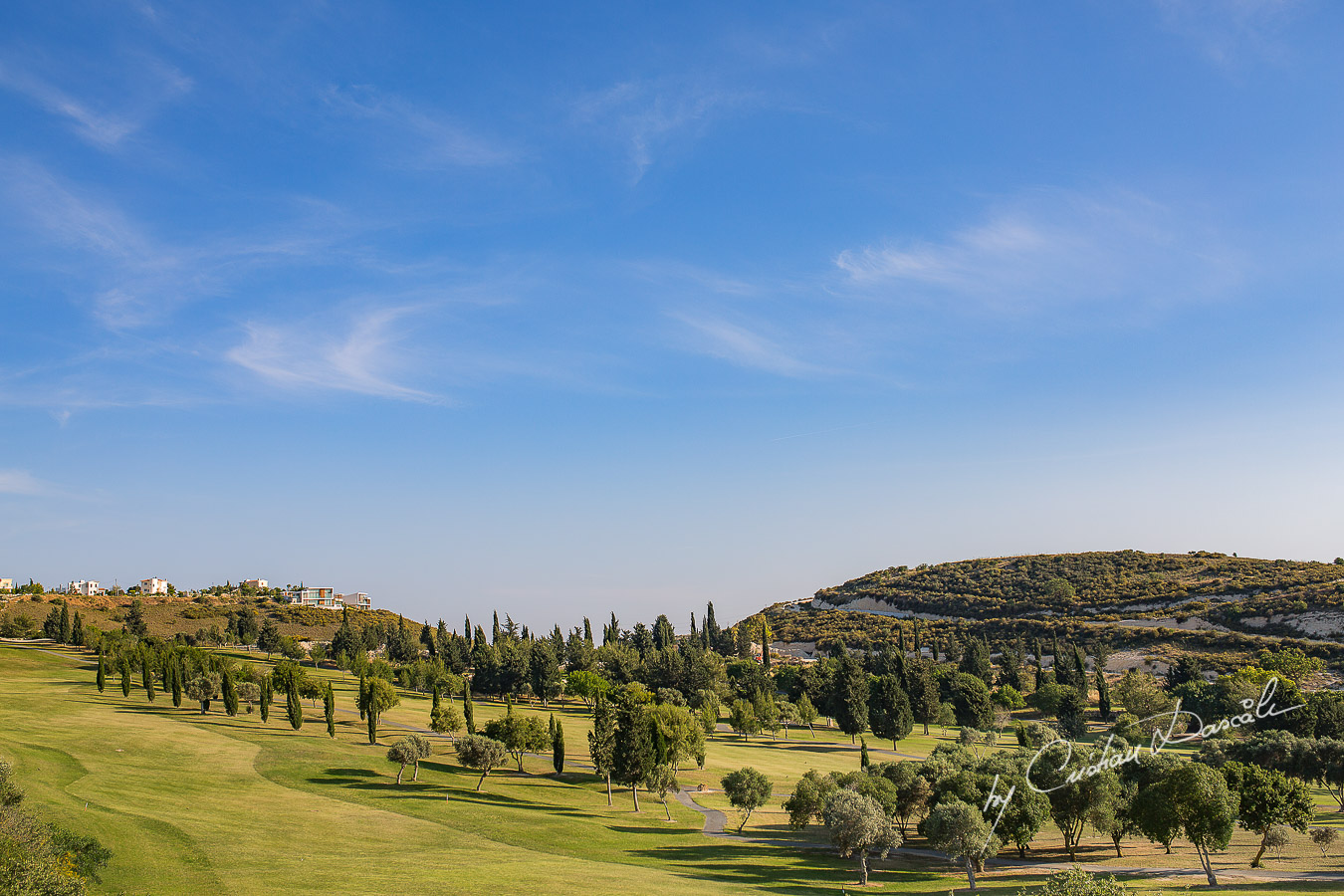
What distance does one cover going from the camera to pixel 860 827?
64.5 meters

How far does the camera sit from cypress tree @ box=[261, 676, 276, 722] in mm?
119188

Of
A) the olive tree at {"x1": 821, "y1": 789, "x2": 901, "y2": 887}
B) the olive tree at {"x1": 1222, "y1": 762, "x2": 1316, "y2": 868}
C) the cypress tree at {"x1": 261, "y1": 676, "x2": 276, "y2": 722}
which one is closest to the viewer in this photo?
the olive tree at {"x1": 1222, "y1": 762, "x2": 1316, "y2": 868}

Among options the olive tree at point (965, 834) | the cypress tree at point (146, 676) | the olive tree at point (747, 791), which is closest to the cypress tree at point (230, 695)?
the cypress tree at point (146, 676)

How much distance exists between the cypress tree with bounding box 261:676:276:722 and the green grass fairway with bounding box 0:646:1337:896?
8.31 feet

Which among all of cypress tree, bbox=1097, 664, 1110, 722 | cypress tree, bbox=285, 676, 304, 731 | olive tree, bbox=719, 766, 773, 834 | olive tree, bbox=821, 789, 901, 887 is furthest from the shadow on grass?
cypress tree, bbox=1097, 664, 1110, 722

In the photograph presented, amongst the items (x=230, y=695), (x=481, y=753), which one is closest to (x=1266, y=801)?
(x=481, y=753)

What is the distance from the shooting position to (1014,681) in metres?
181

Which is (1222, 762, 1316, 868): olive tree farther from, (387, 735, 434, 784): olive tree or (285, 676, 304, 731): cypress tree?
(285, 676, 304, 731): cypress tree

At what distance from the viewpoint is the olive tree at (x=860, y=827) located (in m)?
64.2

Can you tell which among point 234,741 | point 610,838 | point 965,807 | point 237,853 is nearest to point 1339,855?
point 965,807

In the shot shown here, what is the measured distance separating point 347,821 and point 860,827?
46269mm

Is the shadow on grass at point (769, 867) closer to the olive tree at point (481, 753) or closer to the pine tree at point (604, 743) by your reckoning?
the pine tree at point (604, 743)

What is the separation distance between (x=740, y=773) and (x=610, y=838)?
52.3ft

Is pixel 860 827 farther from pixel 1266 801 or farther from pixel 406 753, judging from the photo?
pixel 406 753
